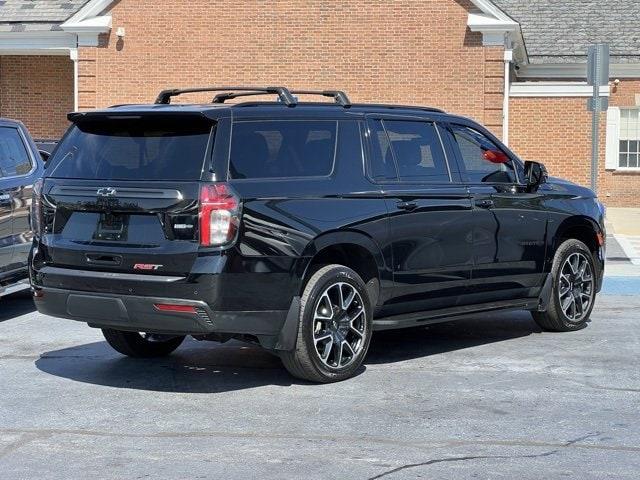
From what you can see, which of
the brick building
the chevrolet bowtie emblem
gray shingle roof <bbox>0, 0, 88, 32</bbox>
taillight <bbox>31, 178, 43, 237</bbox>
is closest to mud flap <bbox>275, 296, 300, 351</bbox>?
the chevrolet bowtie emblem

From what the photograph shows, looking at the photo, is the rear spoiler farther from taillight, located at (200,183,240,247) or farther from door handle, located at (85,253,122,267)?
door handle, located at (85,253,122,267)

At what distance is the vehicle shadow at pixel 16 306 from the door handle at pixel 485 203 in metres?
4.63

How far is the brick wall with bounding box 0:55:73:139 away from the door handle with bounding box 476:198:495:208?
21.6 m

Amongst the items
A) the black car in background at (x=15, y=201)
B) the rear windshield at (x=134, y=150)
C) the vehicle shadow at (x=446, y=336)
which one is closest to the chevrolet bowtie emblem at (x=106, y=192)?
the rear windshield at (x=134, y=150)

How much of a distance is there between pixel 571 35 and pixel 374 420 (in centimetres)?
2432

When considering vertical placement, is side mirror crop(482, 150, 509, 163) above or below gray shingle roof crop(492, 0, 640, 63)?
below

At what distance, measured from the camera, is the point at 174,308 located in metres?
7.45

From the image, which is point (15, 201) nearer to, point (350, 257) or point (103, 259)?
point (103, 259)

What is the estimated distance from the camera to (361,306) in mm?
8250

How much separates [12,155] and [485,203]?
4765 mm

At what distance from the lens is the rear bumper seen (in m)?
7.45

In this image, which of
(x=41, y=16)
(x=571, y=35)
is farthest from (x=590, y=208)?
(x=571, y=35)

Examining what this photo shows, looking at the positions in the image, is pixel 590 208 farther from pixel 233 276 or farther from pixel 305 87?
pixel 305 87

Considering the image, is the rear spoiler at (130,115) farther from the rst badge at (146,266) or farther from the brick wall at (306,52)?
the brick wall at (306,52)
